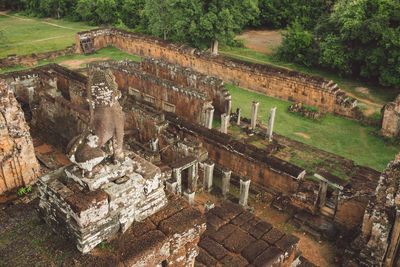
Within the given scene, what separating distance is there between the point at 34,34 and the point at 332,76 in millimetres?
30708

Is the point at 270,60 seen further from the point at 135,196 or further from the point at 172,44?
the point at 135,196

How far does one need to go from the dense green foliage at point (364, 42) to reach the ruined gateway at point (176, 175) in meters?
5.28

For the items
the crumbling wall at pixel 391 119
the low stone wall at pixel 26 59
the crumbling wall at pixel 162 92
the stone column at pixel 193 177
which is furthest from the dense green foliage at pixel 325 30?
the stone column at pixel 193 177

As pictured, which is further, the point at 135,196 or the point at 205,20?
the point at 205,20

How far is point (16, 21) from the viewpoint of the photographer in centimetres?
4709

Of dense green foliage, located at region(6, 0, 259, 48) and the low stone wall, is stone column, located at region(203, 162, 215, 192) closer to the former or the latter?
dense green foliage, located at region(6, 0, 259, 48)

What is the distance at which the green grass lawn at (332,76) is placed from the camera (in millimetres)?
23609

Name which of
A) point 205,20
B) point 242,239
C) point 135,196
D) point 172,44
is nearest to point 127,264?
point 135,196

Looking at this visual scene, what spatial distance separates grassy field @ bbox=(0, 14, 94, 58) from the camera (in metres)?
33.2

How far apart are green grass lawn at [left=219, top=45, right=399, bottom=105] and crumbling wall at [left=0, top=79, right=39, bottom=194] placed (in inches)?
802

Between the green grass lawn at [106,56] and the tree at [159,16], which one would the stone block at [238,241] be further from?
the tree at [159,16]

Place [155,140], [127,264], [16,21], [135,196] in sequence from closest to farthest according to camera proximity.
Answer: [127,264]
[135,196]
[155,140]
[16,21]

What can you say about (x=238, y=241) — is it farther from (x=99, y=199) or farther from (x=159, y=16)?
(x=159, y=16)

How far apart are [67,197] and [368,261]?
8.68 metres
